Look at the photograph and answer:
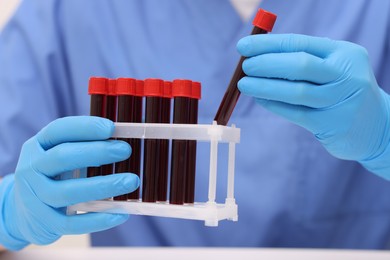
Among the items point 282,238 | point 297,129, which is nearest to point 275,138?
point 297,129

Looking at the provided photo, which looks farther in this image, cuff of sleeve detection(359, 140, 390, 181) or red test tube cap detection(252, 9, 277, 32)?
cuff of sleeve detection(359, 140, 390, 181)

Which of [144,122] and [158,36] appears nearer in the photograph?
[144,122]

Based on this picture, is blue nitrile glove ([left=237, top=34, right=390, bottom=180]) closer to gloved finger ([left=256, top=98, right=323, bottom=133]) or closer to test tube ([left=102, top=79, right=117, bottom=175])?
gloved finger ([left=256, top=98, right=323, bottom=133])

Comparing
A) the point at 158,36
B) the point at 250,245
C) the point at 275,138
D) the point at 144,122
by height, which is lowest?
the point at 250,245

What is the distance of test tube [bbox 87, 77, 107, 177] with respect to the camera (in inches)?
30.1

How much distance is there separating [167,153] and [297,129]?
51 cm

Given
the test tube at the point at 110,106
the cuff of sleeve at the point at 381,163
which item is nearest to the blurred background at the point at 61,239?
the test tube at the point at 110,106

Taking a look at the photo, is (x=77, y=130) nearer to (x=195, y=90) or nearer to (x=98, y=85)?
(x=98, y=85)

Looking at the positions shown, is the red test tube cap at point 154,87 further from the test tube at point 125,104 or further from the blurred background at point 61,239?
the blurred background at point 61,239

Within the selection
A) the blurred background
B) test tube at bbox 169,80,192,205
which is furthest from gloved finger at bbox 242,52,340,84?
the blurred background

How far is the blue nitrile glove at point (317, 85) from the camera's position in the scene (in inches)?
29.0

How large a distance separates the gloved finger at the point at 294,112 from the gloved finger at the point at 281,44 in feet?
0.28

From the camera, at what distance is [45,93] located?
123 cm

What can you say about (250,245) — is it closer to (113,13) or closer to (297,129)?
(297,129)
